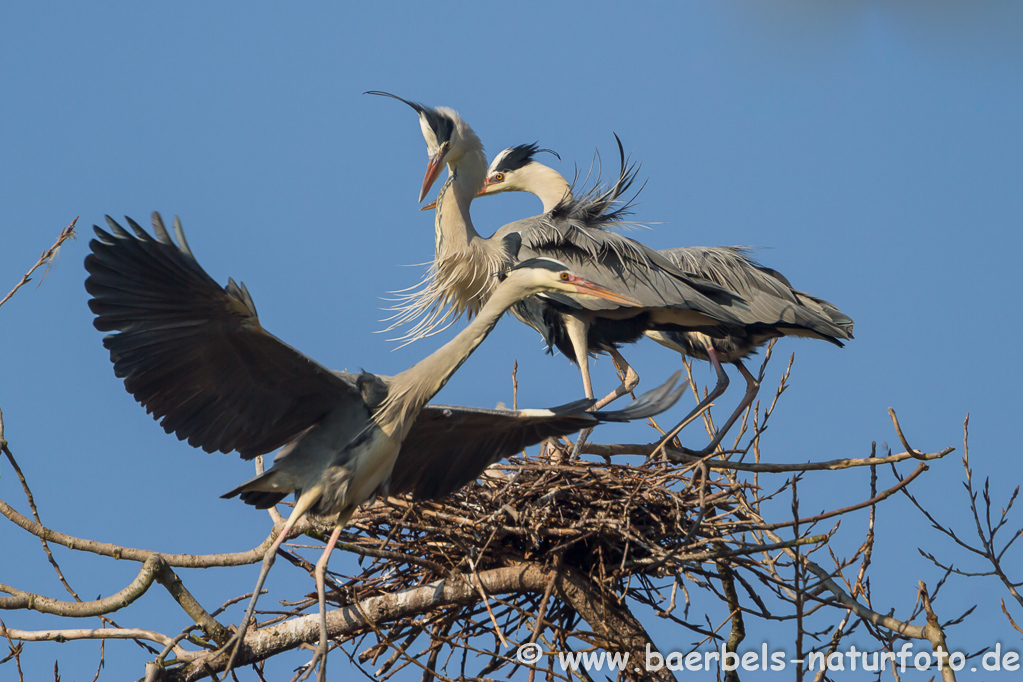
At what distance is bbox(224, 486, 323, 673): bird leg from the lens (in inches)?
163

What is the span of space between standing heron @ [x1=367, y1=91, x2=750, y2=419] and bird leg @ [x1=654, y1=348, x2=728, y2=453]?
0.90 feet

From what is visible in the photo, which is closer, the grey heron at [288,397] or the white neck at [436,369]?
the grey heron at [288,397]

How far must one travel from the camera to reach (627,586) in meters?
4.57

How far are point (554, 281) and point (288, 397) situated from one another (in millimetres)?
1248

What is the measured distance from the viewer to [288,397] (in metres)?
4.68

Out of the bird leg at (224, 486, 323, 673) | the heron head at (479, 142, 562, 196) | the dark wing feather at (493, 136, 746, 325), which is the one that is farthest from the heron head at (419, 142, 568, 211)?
the bird leg at (224, 486, 323, 673)

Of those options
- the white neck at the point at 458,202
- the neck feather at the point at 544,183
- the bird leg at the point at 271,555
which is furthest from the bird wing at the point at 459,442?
the neck feather at the point at 544,183

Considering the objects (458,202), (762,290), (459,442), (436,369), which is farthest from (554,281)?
(458,202)

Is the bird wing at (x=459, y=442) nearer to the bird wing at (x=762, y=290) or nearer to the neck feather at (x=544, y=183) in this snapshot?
the bird wing at (x=762, y=290)

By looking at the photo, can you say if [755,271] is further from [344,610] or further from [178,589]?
[178,589]

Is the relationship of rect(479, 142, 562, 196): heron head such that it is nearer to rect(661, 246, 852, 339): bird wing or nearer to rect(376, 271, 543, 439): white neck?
rect(661, 246, 852, 339): bird wing

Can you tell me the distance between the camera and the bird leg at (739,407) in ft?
19.3

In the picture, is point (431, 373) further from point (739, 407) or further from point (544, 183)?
point (544, 183)

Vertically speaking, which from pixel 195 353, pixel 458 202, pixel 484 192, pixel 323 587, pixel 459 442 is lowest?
pixel 323 587
